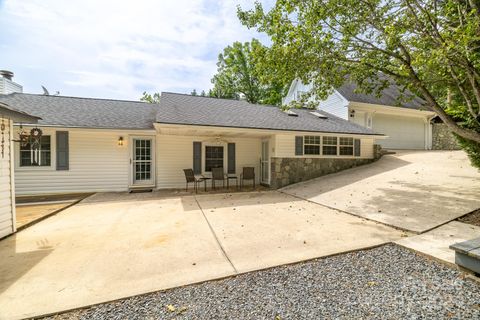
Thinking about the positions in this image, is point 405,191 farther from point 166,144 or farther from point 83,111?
point 83,111

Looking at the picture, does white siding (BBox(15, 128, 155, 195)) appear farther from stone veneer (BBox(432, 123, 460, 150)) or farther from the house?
stone veneer (BBox(432, 123, 460, 150))

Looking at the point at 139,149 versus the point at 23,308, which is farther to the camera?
the point at 139,149

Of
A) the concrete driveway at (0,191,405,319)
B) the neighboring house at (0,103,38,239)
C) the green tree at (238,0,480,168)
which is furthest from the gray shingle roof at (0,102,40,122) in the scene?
the green tree at (238,0,480,168)

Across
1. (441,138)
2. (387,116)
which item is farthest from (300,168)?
(441,138)

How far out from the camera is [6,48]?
6867 millimetres

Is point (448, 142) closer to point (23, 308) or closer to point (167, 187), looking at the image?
point (167, 187)

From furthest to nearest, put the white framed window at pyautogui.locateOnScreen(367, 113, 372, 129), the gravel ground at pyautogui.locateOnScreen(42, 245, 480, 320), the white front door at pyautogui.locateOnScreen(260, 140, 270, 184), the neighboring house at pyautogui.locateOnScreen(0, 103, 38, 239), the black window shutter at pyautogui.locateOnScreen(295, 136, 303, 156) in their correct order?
the white framed window at pyautogui.locateOnScreen(367, 113, 372, 129) < the white front door at pyautogui.locateOnScreen(260, 140, 270, 184) < the black window shutter at pyautogui.locateOnScreen(295, 136, 303, 156) < the neighboring house at pyautogui.locateOnScreen(0, 103, 38, 239) < the gravel ground at pyautogui.locateOnScreen(42, 245, 480, 320)

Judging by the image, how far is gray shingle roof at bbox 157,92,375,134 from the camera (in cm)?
798

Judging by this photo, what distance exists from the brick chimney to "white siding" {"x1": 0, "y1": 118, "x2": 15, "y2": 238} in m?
9.38

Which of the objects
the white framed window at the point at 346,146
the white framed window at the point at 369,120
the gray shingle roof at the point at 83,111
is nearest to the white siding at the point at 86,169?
the gray shingle roof at the point at 83,111

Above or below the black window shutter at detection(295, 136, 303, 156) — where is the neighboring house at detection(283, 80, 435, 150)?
above

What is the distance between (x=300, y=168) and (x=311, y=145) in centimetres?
122

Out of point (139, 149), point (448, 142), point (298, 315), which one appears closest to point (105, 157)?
point (139, 149)

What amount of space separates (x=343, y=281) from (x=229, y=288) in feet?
4.44
